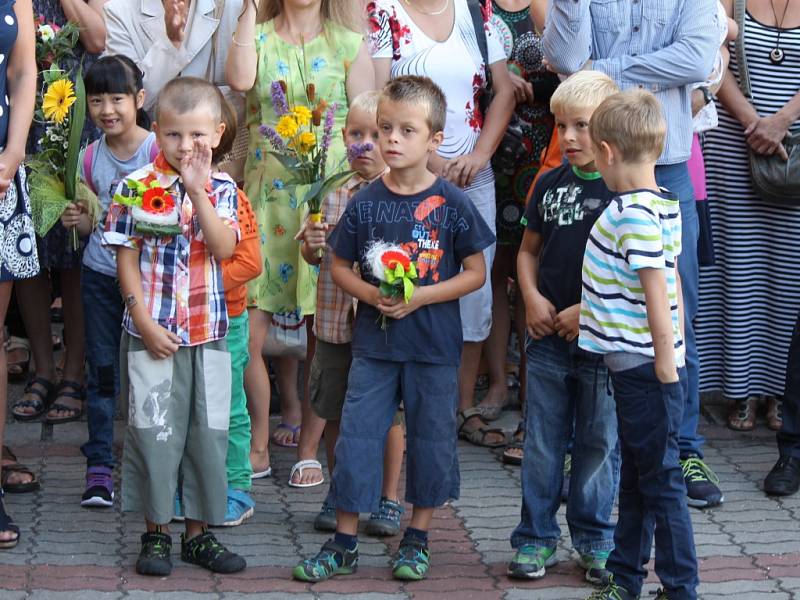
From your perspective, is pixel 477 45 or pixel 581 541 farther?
pixel 477 45

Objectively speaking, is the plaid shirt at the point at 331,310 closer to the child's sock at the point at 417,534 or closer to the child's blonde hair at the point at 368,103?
the child's blonde hair at the point at 368,103

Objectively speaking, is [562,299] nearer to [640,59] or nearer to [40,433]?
[640,59]

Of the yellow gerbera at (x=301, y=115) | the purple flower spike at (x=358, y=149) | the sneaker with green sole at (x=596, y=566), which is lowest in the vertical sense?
the sneaker with green sole at (x=596, y=566)

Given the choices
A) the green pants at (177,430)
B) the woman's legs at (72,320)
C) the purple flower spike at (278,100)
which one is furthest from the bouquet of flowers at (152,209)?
the woman's legs at (72,320)

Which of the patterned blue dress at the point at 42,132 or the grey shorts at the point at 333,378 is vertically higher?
the patterned blue dress at the point at 42,132

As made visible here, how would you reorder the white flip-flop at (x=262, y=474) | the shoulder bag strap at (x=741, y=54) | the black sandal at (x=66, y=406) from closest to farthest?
the white flip-flop at (x=262, y=474) → the shoulder bag strap at (x=741, y=54) → the black sandal at (x=66, y=406)

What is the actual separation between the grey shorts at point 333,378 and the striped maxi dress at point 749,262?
7.31 ft

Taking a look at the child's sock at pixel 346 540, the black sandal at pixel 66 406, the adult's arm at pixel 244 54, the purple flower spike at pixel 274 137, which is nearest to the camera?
the child's sock at pixel 346 540

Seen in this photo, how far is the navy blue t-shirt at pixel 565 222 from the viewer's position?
174 inches

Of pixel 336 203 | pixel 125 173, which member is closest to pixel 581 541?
pixel 336 203

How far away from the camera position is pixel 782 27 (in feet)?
Result: 19.8

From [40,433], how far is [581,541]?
2764mm

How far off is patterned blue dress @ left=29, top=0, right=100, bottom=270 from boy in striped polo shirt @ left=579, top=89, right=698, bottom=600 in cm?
269

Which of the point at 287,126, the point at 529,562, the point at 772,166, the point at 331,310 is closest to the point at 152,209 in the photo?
the point at 287,126
